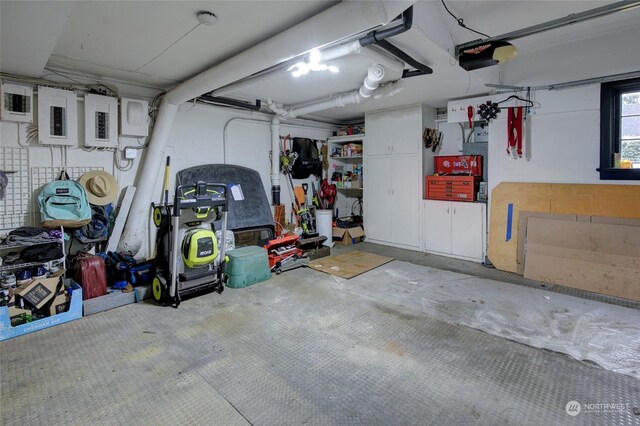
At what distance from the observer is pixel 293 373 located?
2.15m

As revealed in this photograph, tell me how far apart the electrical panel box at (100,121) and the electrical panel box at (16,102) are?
47cm

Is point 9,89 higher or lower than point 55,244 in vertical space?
higher

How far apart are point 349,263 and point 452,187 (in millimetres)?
1973

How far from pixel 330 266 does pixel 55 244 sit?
3.05m

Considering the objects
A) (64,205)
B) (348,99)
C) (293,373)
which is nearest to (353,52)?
(348,99)

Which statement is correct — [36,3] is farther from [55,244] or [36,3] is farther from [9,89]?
[55,244]

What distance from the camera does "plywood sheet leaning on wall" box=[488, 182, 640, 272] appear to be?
3.49m

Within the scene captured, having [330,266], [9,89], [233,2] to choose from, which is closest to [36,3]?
[233,2]

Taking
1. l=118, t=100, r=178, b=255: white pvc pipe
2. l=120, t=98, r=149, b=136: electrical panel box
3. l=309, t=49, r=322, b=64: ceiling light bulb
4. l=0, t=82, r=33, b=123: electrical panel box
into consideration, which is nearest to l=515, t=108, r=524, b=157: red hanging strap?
l=309, t=49, r=322, b=64: ceiling light bulb

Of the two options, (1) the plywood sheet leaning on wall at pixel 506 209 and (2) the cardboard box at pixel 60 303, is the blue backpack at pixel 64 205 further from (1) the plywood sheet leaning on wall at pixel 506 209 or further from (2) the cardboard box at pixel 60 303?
(1) the plywood sheet leaning on wall at pixel 506 209

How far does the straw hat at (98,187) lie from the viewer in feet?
11.9

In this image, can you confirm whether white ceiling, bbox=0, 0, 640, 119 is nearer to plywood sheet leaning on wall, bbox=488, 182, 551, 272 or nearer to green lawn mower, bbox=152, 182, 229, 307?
green lawn mower, bbox=152, 182, 229, 307

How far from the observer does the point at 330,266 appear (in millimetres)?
4484

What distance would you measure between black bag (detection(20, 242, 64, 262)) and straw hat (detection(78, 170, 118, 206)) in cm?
73
